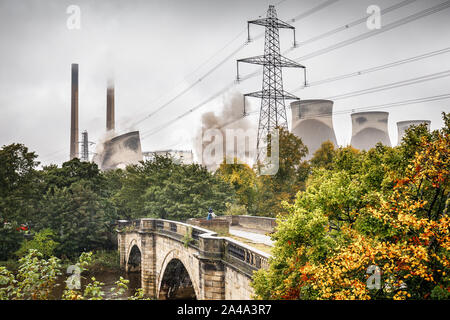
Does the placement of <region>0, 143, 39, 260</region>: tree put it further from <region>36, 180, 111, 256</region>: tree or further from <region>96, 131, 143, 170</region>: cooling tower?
<region>96, 131, 143, 170</region>: cooling tower

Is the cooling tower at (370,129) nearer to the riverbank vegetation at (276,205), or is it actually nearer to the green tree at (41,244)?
the riverbank vegetation at (276,205)

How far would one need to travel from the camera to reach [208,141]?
265 ft

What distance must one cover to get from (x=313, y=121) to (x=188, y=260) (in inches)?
2064

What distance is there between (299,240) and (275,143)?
27387 millimetres

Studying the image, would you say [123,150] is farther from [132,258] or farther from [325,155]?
[325,155]

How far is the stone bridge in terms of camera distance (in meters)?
14.8

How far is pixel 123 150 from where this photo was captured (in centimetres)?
7050

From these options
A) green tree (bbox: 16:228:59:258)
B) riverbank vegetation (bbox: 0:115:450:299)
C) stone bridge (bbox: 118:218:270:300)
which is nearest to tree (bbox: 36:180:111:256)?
riverbank vegetation (bbox: 0:115:450:299)

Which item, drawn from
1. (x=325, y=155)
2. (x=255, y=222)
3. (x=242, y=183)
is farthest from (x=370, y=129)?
(x=255, y=222)

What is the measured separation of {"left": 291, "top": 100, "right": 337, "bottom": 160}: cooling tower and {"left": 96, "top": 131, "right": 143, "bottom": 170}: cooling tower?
29178 millimetres

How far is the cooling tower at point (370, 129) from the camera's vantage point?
6806 centimetres

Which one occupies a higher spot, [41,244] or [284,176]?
[284,176]

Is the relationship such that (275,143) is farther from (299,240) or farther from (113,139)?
(113,139)
